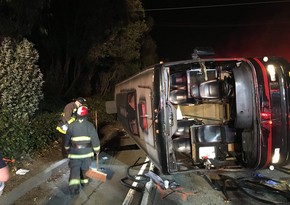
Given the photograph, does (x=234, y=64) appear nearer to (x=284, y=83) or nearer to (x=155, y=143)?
(x=284, y=83)

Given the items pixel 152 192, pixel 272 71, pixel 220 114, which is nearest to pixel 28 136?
pixel 152 192

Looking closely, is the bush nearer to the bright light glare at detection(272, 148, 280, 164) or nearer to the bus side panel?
the bus side panel

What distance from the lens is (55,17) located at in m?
17.6

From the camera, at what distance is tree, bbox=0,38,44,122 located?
27.7 feet

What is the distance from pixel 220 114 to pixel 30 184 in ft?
13.2

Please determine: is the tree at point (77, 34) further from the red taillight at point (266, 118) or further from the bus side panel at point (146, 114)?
the red taillight at point (266, 118)

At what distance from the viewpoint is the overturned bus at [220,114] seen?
5523mm

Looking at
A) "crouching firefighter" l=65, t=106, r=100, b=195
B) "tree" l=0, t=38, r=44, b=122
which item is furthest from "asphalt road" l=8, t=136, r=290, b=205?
"tree" l=0, t=38, r=44, b=122

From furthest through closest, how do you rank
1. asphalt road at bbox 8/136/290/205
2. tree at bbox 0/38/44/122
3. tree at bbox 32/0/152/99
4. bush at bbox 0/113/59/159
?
tree at bbox 32/0/152/99
tree at bbox 0/38/44/122
bush at bbox 0/113/59/159
asphalt road at bbox 8/136/290/205

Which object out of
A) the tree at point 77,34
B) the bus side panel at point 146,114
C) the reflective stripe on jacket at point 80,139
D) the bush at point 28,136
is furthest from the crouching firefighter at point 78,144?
the tree at point 77,34

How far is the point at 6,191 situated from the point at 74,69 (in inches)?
536

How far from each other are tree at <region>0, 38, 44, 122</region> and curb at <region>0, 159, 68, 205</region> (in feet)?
4.57

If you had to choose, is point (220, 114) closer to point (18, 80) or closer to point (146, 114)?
point (146, 114)

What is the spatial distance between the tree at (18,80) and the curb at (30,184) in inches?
54.9
